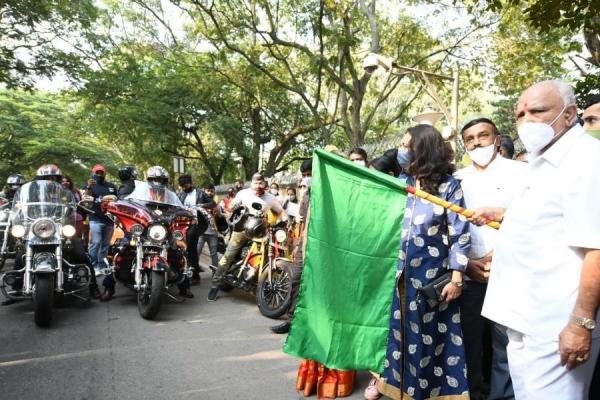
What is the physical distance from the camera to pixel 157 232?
17.7 feet

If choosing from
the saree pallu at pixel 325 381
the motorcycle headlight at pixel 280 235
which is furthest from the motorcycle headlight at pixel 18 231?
the saree pallu at pixel 325 381

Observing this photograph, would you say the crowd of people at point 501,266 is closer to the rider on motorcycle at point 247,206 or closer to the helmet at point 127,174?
the rider on motorcycle at point 247,206

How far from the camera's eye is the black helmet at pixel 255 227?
582 cm

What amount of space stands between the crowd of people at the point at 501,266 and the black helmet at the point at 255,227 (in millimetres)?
1097

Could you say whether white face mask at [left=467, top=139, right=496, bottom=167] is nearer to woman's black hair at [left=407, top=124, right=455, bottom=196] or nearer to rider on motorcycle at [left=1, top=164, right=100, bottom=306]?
woman's black hair at [left=407, top=124, right=455, bottom=196]

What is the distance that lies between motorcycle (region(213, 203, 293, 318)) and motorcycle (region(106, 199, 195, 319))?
65 centimetres

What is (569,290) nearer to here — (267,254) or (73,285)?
(267,254)

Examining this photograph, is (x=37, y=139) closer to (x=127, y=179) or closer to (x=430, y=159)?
(x=127, y=179)

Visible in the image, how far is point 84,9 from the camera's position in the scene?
530 inches

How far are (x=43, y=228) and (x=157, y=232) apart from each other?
47.0 inches

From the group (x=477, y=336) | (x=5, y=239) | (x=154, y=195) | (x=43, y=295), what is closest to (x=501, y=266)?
(x=477, y=336)

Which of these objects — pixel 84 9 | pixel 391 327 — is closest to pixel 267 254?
pixel 391 327

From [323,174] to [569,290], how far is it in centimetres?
142

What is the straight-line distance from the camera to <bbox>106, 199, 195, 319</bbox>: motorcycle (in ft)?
17.1
